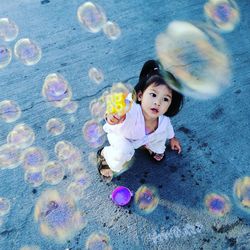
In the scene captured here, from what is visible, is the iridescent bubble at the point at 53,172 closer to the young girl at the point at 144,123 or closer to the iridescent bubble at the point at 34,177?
the iridescent bubble at the point at 34,177

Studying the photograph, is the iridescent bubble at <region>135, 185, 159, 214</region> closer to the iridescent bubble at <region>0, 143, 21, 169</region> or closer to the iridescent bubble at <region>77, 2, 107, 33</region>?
the iridescent bubble at <region>0, 143, 21, 169</region>

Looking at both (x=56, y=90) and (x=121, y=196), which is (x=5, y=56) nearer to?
(x=56, y=90)

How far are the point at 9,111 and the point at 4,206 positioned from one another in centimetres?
69

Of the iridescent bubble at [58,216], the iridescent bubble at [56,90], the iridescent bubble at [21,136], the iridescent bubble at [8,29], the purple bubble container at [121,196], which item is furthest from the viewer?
the iridescent bubble at [8,29]

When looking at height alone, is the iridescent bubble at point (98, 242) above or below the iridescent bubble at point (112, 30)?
below

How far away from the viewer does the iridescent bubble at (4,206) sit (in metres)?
1.99

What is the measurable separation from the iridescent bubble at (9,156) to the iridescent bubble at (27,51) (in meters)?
0.76

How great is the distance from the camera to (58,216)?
1.97m

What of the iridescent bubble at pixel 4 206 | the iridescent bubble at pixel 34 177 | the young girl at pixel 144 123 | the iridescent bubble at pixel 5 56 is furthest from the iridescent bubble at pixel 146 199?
the iridescent bubble at pixel 5 56

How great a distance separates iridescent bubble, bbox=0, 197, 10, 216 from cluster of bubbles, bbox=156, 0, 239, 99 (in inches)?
51.0

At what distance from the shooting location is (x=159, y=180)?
2.14 meters

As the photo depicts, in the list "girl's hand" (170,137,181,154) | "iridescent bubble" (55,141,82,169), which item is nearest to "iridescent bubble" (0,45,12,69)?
"iridescent bubble" (55,141,82,169)

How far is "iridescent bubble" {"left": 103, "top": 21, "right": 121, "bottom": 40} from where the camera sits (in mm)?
2971

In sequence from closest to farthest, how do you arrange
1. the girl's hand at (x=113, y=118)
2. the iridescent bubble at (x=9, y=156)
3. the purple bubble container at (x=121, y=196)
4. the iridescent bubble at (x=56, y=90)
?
1. the girl's hand at (x=113, y=118)
2. the purple bubble container at (x=121, y=196)
3. the iridescent bubble at (x=9, y=156)
4. the iridescent bubble at (x=56, y=90)
